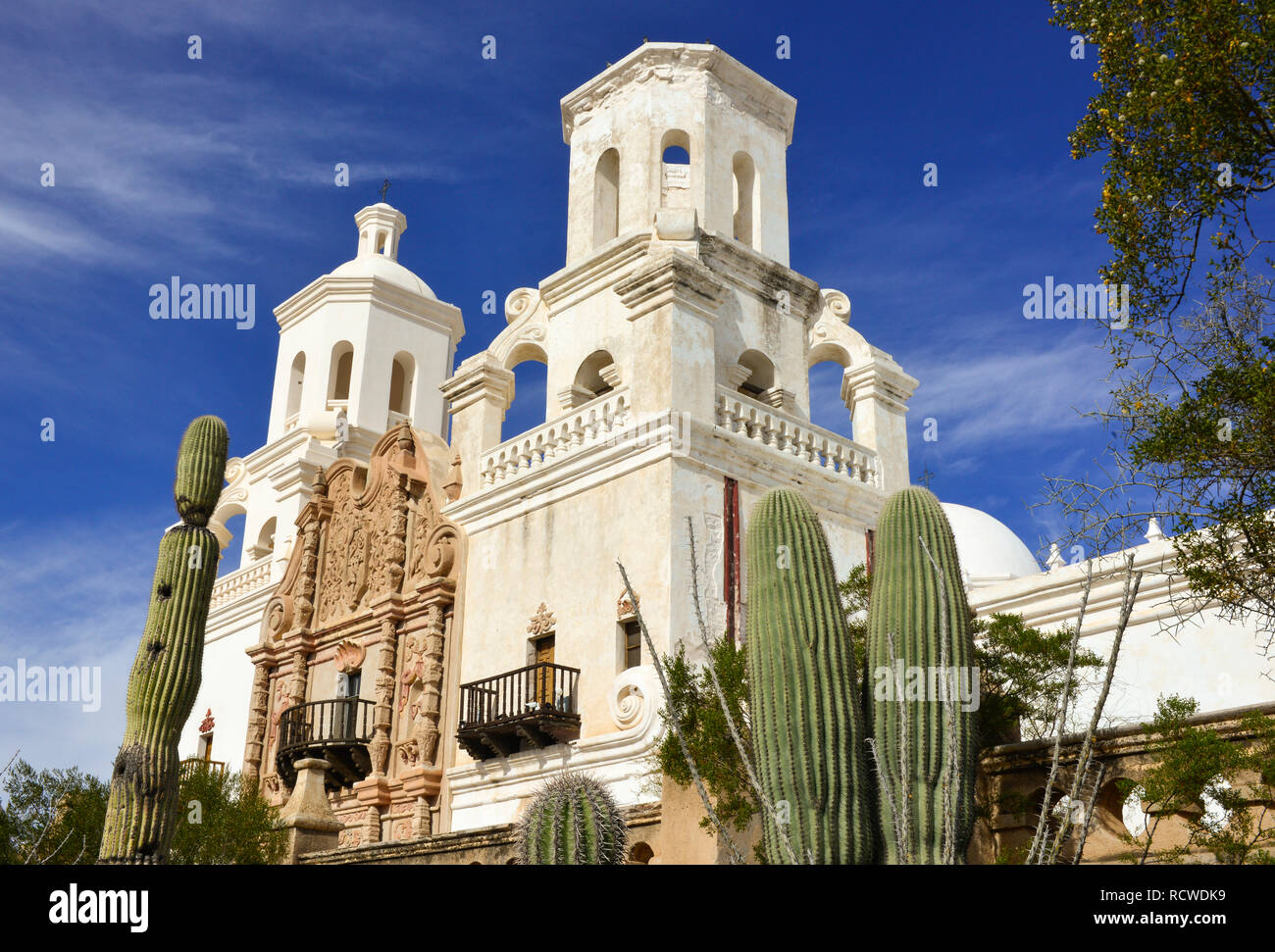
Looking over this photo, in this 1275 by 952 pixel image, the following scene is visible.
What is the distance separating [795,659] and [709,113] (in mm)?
13059

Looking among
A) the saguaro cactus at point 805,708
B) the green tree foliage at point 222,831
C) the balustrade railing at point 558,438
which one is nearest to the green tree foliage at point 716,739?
the saguaro cactus at point 805,708

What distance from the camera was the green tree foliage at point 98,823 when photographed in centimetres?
1620

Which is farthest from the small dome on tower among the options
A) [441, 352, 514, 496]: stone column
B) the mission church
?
[441, 352, 514, 496]: stone column

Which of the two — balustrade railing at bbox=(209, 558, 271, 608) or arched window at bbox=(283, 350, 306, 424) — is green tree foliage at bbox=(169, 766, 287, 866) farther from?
arched window at bbox=(283, 350, 306, 424)

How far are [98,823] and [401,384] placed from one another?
12.5m

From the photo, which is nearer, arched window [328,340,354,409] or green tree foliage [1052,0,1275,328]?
green tree foliage [1052,0,1275,328]

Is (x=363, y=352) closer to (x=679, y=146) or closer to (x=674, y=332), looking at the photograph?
(x=679, y=146)

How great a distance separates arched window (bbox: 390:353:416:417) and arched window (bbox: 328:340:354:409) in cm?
96

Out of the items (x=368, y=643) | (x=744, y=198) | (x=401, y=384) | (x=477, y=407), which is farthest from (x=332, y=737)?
(x=744, y=198)

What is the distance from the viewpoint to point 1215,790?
28.3 ft

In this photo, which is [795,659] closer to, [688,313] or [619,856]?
[619,856]

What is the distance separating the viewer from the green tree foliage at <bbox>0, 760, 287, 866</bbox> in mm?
16203

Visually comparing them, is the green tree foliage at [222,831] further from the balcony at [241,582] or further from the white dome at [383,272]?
the white dome at [383,272]

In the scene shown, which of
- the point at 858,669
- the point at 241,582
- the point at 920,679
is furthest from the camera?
the point at 241,582
